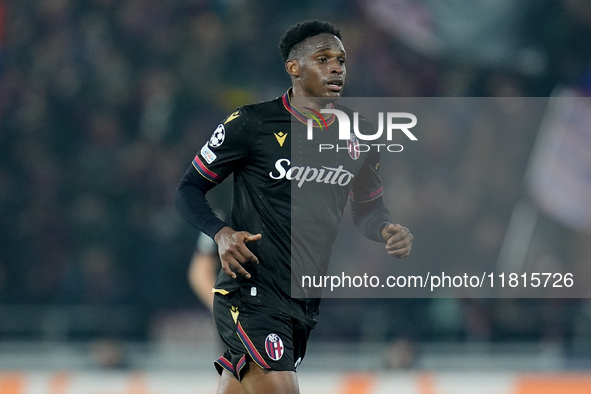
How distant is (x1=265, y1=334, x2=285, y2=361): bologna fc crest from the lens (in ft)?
12.6

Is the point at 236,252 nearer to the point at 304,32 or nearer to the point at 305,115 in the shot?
the point at 305,115

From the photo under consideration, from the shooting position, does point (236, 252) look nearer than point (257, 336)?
Yes

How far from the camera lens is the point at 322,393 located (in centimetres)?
697

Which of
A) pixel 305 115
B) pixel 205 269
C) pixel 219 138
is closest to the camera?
pixel 219 138

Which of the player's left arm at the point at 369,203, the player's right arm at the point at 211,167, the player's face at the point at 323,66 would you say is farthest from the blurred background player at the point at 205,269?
the player's face at the point at 323,66

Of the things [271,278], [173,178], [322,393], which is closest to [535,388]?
[322,393]

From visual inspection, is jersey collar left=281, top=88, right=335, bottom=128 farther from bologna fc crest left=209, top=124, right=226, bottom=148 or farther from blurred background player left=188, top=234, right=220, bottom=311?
blurred background player left=188, top=234, right=220, bottom=311

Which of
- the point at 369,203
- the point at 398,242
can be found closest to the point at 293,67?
the point at 369,203

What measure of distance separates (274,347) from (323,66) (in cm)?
117

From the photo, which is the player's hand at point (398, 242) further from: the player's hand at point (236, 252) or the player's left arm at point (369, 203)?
the player's hand at point (236, 252)

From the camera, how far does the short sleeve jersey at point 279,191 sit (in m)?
3.98

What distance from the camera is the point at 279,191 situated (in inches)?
158

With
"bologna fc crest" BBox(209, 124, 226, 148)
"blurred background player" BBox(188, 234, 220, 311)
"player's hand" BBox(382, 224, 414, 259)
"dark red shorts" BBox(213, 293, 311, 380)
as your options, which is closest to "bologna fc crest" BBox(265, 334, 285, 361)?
"dark red shorts" BBox(213, 293, 311, 380)

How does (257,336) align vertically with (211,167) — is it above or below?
below
